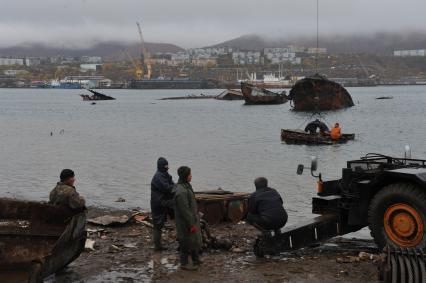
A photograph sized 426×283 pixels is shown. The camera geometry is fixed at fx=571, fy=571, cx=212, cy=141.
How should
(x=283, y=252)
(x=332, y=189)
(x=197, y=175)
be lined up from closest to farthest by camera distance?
1. (x=283, y=252)
2. (x=332, y=189)
3. (x=197, y=175)

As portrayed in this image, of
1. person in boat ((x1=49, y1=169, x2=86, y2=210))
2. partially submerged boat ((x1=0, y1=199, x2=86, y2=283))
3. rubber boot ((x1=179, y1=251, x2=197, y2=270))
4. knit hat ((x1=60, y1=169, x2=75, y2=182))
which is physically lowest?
rubber boot ((x1=179, y1=251, x2=197, y2=270))

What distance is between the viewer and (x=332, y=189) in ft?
35.7

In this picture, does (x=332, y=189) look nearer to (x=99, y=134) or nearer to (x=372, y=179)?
(x=372, y=179)

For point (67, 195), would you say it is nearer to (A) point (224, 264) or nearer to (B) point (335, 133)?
(A) point (224, 264)

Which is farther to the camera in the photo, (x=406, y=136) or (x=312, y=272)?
(x=406, y=136)

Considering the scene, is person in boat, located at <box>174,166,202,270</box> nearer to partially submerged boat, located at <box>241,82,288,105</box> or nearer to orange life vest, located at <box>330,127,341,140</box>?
orange life vest, located at <box>330,127,341,140</box>

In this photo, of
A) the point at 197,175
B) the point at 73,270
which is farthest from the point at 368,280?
the point at 197,175

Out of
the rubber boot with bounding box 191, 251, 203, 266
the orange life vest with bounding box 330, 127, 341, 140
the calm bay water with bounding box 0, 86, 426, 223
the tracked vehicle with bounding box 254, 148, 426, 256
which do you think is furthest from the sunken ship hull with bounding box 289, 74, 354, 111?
the rubber boot with bounding box 191, 251, 203, 266

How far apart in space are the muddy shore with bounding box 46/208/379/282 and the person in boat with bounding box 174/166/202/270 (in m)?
0.33

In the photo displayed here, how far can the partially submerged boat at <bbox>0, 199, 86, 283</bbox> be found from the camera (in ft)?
29.0

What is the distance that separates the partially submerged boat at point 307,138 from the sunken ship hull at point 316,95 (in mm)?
43368

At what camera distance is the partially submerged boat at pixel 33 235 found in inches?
348

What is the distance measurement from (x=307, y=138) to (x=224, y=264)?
3009cm

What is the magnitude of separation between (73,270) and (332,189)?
4.95m
